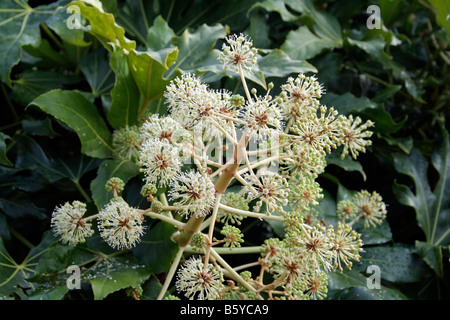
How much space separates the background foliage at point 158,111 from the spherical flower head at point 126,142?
0.07 ft

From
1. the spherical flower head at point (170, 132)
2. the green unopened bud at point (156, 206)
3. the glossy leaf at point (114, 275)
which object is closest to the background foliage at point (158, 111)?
the glossy leaf at point (114, 275)

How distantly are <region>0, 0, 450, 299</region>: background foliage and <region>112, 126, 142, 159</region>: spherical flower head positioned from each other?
0.07 feet

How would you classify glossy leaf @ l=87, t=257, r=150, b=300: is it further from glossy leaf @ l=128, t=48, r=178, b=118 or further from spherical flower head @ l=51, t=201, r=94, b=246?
glossy leaf @ l=128, t=48, r=178, b=118

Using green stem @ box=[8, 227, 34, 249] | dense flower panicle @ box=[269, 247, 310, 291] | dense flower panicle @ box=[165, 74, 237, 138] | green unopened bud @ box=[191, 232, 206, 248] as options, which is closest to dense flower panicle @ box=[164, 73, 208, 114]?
dense flower panicle @ box=[165, 74, 237, 138]

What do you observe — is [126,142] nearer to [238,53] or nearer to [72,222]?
[72,222]

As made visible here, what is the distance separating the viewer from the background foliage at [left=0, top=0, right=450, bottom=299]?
0.95 m

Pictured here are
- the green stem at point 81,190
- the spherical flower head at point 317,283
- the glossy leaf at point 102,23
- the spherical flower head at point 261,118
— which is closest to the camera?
the spherical flower head at point 261,118

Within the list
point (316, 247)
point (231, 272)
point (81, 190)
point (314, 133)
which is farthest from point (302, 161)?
point (81, 190)

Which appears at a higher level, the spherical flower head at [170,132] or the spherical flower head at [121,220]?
the spherical flower head at [170,132]

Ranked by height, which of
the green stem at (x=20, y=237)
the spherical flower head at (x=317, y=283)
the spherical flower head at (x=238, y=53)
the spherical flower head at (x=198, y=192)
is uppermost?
the spherical flower head at (x=238, y=53)

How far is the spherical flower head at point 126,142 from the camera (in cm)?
103

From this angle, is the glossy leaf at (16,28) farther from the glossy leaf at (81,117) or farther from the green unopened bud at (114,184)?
the green unopened bud at (114,184)

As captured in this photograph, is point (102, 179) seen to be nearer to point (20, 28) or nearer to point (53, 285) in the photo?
point (53, 285)
